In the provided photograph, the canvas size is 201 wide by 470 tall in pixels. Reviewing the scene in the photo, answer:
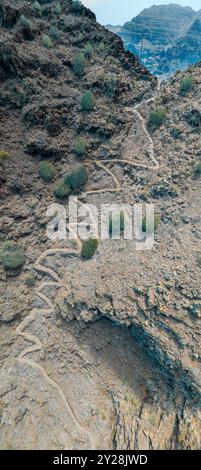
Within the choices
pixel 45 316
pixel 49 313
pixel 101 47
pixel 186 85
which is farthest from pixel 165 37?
pixel 45 316

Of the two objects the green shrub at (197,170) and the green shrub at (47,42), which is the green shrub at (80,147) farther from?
the green shrub at (47,42)

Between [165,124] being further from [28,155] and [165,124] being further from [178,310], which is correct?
[178,310]

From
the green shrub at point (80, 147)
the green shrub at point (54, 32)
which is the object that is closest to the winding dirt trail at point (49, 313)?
the green shrub at point (80, 147)

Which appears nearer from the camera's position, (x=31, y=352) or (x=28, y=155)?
(x=31, y=352)

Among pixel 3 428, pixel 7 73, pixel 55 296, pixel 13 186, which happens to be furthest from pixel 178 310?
pixel 7 73

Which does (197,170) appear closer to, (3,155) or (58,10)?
(3,155)
